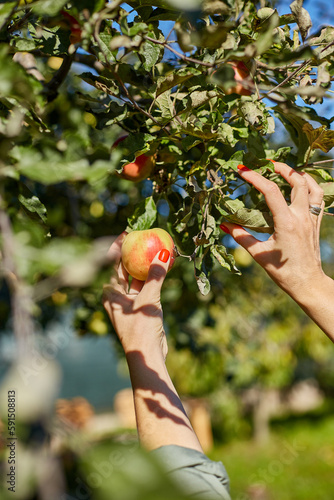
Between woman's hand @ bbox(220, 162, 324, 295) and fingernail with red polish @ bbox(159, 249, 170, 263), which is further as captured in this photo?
fingernail with red polish @ bbox(159, 249, 170, 263)

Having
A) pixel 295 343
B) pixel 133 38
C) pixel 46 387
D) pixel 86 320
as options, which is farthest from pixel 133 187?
pixel 295 343

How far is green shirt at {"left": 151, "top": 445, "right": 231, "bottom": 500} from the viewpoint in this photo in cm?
78

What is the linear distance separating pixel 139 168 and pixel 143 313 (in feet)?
1.10

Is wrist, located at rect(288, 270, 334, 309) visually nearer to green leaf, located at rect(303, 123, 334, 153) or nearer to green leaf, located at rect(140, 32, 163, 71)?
green leaf, located at rect(303, 123, 334, 153)

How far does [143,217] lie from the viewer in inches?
44.0

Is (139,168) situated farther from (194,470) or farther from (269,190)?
(194,470)

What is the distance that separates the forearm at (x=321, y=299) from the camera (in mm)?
1001

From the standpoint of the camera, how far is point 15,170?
19.6 inches

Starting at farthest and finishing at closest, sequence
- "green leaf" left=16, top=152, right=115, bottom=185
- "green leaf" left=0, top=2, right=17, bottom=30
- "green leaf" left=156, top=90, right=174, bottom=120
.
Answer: "green leaf" left=156, top=90, right=174, bottom=120 → "green leaf" left=0, top=2, right=17, bottom=30 → "green leaf" left=16, top=152, right=115, bottom=185

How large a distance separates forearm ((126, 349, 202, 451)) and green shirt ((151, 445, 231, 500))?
29 mm

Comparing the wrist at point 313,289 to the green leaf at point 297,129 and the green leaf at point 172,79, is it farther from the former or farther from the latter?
the green leaf at point 172,79

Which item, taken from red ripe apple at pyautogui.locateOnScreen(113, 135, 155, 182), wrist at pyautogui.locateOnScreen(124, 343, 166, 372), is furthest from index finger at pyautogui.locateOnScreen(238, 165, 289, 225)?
wrist at pyautogui.locateOnScreen(124, 343, 166, 372)

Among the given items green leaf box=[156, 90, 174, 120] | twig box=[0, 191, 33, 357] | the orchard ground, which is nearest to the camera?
twig box=[0, 191, 33, 357]

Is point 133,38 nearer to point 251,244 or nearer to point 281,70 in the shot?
point 281,70
